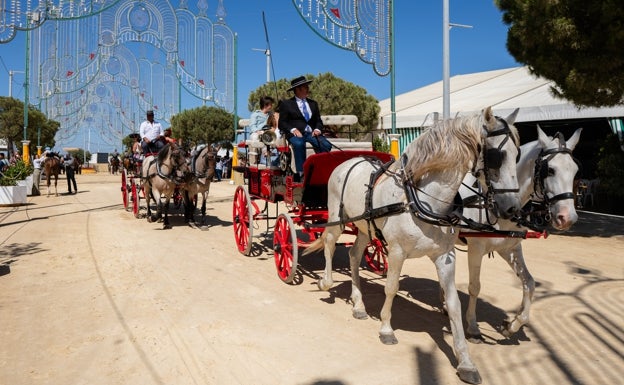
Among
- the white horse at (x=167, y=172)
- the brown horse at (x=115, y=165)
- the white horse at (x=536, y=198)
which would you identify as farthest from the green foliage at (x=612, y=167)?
the brown horse at (x=115, y=165)

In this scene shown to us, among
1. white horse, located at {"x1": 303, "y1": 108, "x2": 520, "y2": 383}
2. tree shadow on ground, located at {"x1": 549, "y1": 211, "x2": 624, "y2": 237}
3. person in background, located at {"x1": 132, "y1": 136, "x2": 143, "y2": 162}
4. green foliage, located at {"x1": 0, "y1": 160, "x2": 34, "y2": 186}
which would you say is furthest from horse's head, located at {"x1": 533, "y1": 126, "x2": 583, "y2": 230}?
green foliage, located at {"x1": 0, "y1": 160, "x2": 34, "y2": 186}

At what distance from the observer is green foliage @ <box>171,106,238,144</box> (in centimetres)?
3822

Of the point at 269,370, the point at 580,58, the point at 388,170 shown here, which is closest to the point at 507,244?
the point at 388,170

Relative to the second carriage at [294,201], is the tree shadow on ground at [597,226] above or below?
below

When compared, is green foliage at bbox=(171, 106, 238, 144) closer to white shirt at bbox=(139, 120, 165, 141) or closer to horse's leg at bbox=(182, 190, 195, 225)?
white shirt at bbox=(139, 120, 165, 141)

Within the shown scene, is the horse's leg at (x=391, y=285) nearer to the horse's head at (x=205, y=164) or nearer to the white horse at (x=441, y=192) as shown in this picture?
the white horse at (x=441, y=192)

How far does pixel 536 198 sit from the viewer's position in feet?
13.1

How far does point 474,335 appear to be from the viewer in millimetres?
4281

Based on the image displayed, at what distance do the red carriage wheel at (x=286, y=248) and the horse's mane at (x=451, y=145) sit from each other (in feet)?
8.16

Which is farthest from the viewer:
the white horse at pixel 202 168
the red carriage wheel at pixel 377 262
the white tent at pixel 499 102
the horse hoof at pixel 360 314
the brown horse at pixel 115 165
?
the brown horse at pixel 115 165

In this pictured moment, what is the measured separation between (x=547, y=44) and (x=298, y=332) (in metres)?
7.98

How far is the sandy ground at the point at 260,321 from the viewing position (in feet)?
12.0

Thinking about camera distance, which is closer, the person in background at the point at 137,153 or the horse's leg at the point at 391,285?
the horse's leg at the point at 391,285

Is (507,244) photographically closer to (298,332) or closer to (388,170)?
(388,170)
